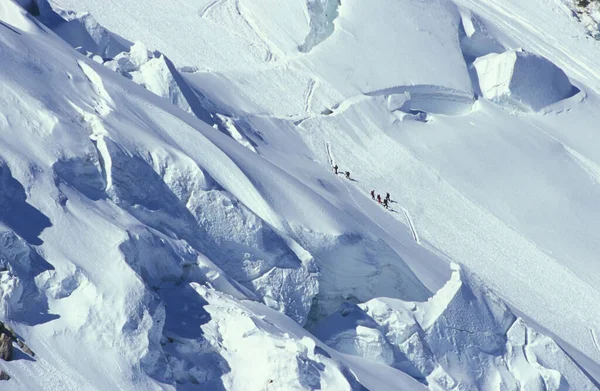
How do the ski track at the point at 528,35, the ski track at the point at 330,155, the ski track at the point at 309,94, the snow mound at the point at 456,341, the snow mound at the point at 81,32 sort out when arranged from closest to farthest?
1. the snow mound at the point at 456,341
2. the snow mound at the point at 81,32
3. the ski track at the point at 330,155
4. the ski track at the point at 309,94
5. the ski track at the point at 528,35

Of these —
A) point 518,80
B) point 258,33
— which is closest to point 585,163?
point 518,80

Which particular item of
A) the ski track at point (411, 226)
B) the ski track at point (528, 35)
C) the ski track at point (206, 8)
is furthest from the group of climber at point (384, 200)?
the ski track at point (528, 35)

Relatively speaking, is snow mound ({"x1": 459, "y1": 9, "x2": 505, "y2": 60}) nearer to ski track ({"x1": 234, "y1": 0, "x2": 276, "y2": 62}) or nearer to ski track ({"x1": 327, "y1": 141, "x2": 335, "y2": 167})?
ski track ({"x1": 234, "y1": 0, "x2": 276, "y2": 62})

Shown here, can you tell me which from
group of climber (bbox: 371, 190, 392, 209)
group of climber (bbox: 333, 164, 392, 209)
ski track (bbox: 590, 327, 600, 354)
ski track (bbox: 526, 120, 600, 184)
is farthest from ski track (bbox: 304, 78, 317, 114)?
ski track (bbox: 590, 327, 600, 354)

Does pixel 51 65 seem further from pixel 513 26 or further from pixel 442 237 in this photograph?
pixel 513 26

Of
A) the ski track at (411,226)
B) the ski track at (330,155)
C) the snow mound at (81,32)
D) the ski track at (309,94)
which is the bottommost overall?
the ski track at (411,226)

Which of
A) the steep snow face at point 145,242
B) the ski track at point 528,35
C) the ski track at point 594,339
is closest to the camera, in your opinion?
the steep snow face at point 145,242

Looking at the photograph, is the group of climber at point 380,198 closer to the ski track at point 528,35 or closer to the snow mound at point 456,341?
the snow mound at point 456,341

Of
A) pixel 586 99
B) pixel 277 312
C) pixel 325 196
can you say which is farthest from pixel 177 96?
pixel 586 99
